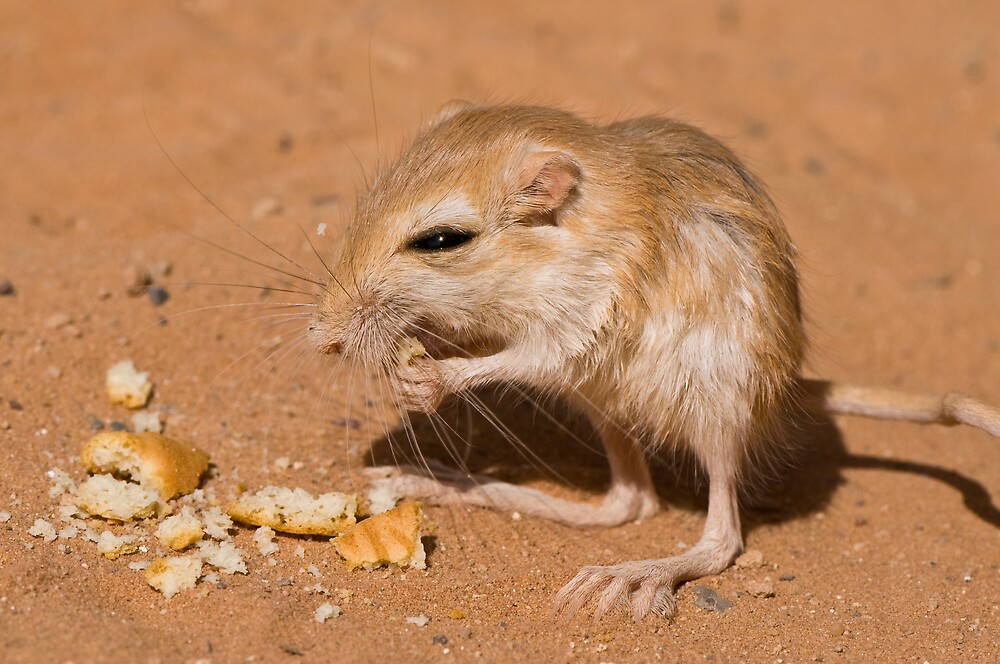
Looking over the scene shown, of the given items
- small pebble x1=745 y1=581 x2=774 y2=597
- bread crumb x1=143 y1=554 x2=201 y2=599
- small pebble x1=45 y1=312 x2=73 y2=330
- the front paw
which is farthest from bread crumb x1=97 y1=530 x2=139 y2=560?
small pebble x1=745 y1=581 x2=774 y2=597

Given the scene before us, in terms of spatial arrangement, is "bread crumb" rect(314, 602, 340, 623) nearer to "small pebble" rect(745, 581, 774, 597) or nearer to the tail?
"small pebble" rect(745, 581, 774, 597)

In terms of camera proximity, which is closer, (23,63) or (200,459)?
(200,459)

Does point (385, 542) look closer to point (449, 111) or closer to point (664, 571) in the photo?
point (664, 571)

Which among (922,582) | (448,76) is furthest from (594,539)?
(448,76)

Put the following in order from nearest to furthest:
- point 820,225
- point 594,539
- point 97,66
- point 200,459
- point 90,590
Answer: point 90,590
point 200,459
point 594,539
point 820,225
point 97,66

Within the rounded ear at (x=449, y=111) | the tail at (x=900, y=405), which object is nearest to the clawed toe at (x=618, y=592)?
the tail at (x=900, y=405)

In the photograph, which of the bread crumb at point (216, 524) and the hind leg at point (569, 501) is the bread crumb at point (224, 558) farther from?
the hind leg at point (569, 501)

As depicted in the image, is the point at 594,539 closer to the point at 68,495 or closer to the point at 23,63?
the point at 68,495

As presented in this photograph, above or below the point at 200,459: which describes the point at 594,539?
below


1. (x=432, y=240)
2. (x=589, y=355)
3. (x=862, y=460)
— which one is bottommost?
(x=862, y=460)
